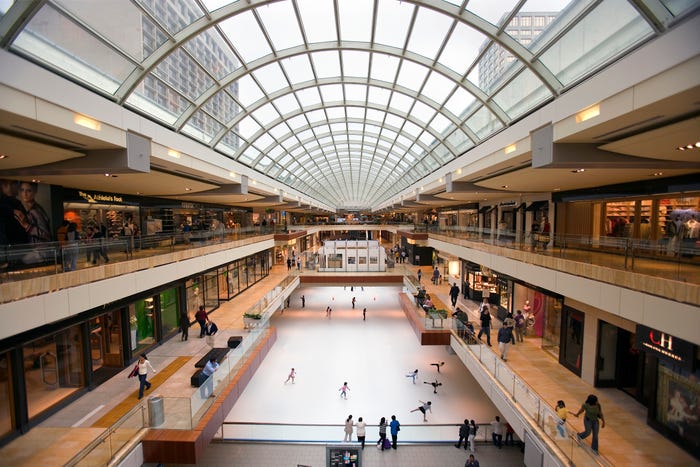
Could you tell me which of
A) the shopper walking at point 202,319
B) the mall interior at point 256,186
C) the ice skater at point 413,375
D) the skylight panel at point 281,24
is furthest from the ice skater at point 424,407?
the skylight panel at point 281,24

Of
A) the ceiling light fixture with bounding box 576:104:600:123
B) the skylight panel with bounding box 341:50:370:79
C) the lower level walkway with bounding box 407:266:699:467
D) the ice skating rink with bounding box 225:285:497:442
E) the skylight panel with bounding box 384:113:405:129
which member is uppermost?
the skylight panel with bounding box 341:50:370:79

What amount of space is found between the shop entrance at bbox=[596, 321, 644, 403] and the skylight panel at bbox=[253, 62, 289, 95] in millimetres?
18379

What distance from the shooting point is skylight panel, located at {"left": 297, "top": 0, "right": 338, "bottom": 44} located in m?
13.9

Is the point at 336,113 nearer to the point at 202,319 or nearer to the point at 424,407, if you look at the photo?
the point at 202,319

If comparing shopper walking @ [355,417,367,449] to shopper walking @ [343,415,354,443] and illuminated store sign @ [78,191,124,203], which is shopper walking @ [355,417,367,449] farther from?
illuminated store sign @ [78,191,124,203]

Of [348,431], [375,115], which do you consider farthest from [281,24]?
[348,431]

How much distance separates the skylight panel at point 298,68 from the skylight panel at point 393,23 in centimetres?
423

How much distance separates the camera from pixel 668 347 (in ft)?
26.5

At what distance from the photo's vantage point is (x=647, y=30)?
28.2 feet

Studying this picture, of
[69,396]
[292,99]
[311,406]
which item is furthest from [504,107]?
[69,396]

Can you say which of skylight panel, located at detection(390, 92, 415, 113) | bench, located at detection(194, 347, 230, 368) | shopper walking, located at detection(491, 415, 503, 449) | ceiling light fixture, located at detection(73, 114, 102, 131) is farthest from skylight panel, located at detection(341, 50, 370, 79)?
shopper walking, located at detection(491, 415, 503, 449)

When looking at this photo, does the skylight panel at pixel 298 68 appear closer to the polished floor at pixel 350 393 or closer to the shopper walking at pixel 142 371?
the polished floor at pixel 350 393

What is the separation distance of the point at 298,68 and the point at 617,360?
749 inches

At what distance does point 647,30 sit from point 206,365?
15.4 meters
